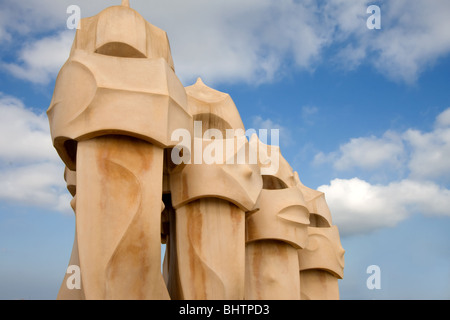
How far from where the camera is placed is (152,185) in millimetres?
7438

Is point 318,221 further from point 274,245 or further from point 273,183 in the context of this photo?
point 274,245

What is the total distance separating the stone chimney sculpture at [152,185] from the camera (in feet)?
23.3

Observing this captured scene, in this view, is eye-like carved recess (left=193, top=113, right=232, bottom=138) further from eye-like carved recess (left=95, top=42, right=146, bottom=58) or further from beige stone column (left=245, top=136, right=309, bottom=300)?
eye-like carved recess (left=95, top=42, right=146, bottom=58)

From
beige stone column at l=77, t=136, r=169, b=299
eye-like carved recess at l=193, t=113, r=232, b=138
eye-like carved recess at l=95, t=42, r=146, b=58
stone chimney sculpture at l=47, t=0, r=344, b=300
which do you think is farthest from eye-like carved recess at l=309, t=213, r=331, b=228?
eye-like carved recess at l=95, t=42, r=146, b=58

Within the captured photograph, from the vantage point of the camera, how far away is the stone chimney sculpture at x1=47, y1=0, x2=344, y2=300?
23.3 feet

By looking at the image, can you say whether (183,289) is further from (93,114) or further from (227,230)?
(93,114)

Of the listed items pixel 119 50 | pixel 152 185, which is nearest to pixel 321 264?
pixel 152 185

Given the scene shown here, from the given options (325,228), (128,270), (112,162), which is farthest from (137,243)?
(325,228)

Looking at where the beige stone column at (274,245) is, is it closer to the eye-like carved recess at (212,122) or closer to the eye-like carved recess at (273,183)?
the eye-like carved recess at (273,183)

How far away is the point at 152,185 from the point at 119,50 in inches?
107

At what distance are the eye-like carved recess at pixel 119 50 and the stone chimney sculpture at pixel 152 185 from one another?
27 millimetres

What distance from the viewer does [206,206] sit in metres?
8.82
